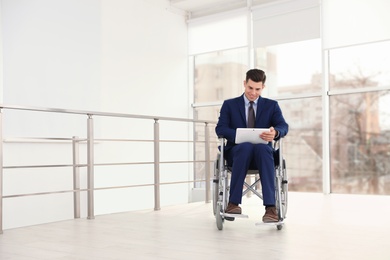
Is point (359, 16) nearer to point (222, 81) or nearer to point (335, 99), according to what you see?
point (335, 99)

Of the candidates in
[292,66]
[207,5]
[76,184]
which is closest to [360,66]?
[292,66]

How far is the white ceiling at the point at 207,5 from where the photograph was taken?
250 inches

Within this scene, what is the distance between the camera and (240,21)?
6410mm

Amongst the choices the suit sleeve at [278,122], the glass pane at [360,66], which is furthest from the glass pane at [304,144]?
the suit sleeve at [278,122]

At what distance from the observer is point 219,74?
273 inches

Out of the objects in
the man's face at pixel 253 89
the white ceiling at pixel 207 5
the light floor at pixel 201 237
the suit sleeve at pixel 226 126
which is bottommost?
the light floor at pixel 201 237

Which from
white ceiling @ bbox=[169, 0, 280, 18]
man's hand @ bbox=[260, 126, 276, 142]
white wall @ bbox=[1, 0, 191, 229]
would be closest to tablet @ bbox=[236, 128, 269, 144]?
man's hand @ bbox=[260, 126, 276, 142]

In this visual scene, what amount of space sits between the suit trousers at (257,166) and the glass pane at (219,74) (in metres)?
3.91

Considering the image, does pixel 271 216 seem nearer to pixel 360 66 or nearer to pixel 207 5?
pixel 360 66

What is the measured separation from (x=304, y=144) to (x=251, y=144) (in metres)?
3.56

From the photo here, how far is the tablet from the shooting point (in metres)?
2.72

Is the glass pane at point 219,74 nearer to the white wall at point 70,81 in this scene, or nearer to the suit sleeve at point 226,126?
the white wall at point 70,81

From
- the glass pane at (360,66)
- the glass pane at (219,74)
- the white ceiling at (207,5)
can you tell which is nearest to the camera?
the glass pane at (360,66)

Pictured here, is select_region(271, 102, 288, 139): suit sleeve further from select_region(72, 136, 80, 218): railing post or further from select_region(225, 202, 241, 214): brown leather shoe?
select_region(72, 136, 80, 218): railing post
